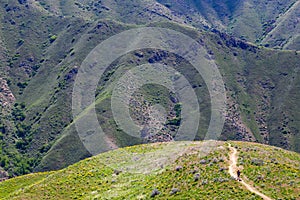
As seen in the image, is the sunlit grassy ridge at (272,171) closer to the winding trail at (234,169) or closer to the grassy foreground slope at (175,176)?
the grassy foreground slope at (175,176)

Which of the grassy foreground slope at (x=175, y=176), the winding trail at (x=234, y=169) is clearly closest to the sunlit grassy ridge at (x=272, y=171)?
the grassy foreground slope at (x=175, y=176)

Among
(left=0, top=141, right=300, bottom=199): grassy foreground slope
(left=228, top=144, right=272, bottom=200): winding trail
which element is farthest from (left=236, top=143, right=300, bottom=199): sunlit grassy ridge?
(left=228, top=144, right=272, bottom=200): winding trail

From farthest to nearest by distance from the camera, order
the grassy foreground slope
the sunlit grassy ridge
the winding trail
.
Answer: the grassy foreground slope < the sunlit grassy ridge < the winding trail

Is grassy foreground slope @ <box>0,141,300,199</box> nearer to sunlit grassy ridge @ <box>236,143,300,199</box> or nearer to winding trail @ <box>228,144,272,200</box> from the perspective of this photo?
sunlit grassy ridge @ <box>236,143,300,199</box>

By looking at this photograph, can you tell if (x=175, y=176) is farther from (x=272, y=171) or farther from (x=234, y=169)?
(x=272, y=171)

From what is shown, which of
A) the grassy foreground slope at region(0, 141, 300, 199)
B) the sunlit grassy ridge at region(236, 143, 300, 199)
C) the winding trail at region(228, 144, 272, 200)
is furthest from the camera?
the grassy foreground slope at region(0, 141, 300, 199)

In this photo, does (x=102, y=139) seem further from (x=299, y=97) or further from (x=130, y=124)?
(x=299, y=97)

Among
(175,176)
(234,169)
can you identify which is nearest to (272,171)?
(234,169)

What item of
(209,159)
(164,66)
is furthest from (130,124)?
(209,159)
